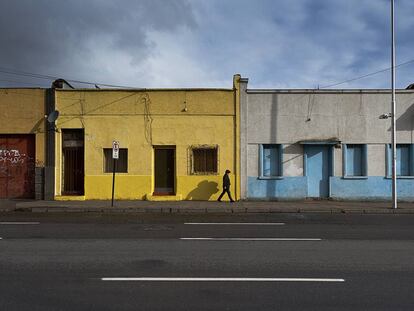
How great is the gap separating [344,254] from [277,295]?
313cm

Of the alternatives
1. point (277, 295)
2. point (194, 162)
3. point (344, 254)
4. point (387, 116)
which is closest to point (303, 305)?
point (277, 295)

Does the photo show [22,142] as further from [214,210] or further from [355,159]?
[355,159]

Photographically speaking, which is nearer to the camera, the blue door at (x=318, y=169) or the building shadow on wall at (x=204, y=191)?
the building shadow on wall at (x=204, y=191)

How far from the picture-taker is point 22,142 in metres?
20.2

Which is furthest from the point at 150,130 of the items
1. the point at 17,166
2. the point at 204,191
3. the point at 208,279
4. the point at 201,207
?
the point at 208,279

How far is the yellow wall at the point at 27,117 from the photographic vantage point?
19.9m

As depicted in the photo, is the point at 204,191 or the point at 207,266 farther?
the point at 204,191

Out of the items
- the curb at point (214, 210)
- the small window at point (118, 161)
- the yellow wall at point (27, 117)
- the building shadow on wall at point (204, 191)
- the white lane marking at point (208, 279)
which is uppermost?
the yellow wall at point (27, 117)

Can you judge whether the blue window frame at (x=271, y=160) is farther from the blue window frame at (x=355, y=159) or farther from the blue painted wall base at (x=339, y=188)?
the blue window frame at (x=355, y=159)

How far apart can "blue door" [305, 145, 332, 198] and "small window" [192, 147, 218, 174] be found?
162 inches

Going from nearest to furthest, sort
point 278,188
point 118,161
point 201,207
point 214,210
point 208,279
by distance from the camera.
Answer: point 208,279 → point 214,210 → point 201,207 → point 278,188 → point 118,161

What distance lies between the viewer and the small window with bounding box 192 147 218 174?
65.4 ft

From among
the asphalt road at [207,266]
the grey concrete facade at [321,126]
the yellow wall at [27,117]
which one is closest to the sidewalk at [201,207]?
the grey concrete facade at [321,126]

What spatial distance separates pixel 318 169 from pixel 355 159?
1.73 m
